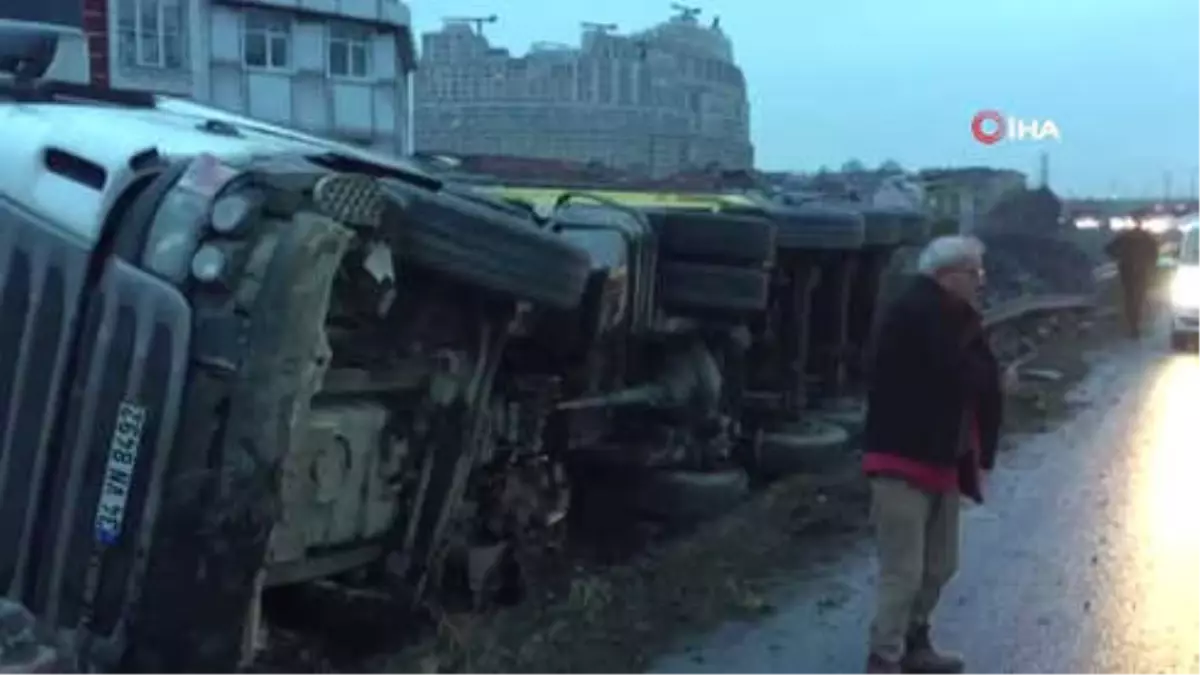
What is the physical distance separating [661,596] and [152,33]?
151 feet

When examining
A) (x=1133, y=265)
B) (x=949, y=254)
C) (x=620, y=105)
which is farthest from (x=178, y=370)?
(x=620, y=105)

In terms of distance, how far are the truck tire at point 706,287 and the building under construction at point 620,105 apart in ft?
50.2

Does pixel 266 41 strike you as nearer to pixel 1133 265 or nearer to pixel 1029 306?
pixel 1133 265

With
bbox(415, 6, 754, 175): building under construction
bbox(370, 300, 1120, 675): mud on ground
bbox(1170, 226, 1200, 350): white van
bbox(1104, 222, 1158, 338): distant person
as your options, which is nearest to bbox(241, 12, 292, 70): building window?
bbox(415, 6, 754, 175): building under construction

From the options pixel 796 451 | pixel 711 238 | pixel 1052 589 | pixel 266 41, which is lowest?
pixel 1052 589

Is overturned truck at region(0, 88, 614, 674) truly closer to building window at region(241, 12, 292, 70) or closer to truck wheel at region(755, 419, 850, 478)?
truck wheel at region(755, 419, 850, 478)

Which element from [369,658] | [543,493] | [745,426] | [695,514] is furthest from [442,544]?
[745,426]

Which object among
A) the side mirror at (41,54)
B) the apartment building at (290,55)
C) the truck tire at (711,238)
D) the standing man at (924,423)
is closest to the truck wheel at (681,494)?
the truck tire at (711,238)

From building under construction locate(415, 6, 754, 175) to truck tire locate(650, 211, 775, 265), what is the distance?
600 inches

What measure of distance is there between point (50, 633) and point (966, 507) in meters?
6.10

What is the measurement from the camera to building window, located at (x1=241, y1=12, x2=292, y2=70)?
53719 mm

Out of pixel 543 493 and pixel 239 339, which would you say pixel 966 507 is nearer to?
pixel 543 493

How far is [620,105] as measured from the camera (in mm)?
26188

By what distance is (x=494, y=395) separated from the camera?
5633 mm
